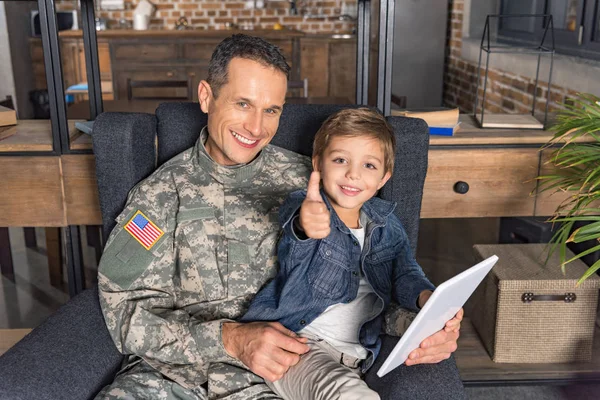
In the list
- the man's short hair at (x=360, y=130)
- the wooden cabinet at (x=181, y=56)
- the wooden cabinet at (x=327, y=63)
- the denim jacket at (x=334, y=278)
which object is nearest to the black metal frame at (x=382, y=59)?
the man's short hair at (x=360, y=130)

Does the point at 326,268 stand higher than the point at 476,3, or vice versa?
the point at 476,3

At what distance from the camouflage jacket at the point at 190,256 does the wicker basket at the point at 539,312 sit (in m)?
0.90

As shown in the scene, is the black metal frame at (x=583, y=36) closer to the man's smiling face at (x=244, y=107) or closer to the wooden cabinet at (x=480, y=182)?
the wooden cabinet at (x=480, y=182)

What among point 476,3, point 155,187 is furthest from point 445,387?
point 476,3

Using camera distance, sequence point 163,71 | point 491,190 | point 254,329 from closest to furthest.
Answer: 1. point 254,329
2. point 491,190
3. point 163,71

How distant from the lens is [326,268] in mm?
1649

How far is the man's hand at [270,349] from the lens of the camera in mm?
1521

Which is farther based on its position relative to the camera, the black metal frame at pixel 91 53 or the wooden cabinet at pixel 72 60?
the wooden cabinet at pixel 72 60

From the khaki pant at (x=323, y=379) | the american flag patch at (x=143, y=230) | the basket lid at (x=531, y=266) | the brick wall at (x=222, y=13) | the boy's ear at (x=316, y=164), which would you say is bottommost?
the basket lid at (x=531, y=266)

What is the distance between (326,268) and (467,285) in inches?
15.5

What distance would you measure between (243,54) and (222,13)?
Answer: 5.19m

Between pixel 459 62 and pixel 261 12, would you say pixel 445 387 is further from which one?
pixel 261 12

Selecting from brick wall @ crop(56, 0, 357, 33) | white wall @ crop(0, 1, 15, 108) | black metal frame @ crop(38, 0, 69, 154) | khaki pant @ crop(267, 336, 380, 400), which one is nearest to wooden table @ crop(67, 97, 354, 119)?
black metal frame @ crop(38, 0, 69, 154)

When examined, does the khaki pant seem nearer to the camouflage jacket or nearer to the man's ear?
the camouflage jacket
